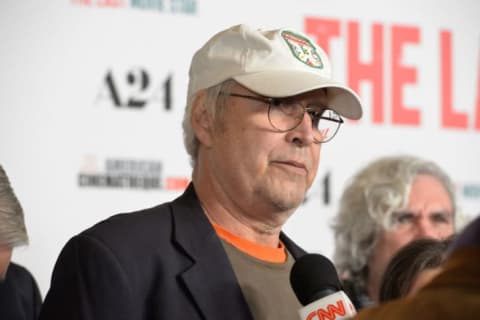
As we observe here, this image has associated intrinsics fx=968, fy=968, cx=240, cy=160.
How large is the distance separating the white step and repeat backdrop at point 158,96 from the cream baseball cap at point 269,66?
1218 millimetres

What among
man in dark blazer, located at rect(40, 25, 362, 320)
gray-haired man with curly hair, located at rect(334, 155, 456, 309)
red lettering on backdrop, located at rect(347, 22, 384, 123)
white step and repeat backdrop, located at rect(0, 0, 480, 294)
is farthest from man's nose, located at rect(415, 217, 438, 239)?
man in dark blazer, located at rect(40, 25, 362, 320)

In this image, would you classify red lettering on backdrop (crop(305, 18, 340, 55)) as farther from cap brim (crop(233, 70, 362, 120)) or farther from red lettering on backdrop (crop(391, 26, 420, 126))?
cap brim (crop(233, 70, 362, 120))

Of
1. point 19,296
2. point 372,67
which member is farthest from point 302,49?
point 372,67

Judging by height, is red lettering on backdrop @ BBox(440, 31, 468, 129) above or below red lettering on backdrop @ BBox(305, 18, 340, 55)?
below

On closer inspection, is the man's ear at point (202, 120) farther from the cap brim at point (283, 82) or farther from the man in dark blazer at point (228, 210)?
the cap brim at point (283, 82)

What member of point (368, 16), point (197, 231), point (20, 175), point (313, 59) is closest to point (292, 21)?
point (368, 16)

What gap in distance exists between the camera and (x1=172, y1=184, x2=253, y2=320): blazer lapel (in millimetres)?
1927

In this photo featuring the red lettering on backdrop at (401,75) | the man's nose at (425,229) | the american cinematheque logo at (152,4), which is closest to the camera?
the man's nose at (425,229)

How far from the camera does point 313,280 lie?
181cm

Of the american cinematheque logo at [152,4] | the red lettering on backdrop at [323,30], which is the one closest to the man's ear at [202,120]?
the american cinematheque logo at [152,4]

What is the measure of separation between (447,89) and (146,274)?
252 cm

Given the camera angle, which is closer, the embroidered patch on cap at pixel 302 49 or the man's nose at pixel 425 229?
the embroidered patch on cap at pixel 302 49

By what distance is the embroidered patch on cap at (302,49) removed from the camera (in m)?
2.17

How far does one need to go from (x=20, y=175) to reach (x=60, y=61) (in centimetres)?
44
